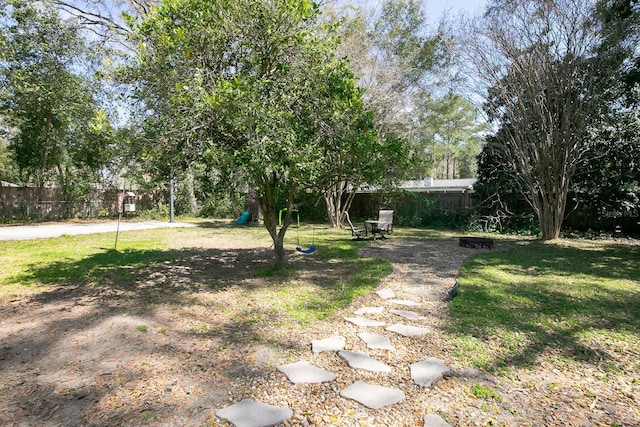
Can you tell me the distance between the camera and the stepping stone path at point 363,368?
88.1 inches

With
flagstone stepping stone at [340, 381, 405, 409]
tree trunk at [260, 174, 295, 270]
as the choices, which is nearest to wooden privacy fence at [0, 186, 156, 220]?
tree trunk at [260, 174, 295, 270]

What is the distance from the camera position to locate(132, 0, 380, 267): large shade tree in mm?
4176

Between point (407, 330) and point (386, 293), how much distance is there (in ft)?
4.50

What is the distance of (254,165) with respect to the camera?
4.17 metres

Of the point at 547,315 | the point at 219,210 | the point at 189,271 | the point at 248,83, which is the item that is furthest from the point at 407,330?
the point at 219,210

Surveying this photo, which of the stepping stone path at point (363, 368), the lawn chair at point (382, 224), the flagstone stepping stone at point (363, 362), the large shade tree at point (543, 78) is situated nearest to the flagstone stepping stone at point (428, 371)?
the stepping stone path at point (363, 368)

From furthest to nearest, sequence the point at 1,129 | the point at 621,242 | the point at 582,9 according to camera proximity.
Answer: the point at 1,129 → the point at 621,242 → the point at 582,9

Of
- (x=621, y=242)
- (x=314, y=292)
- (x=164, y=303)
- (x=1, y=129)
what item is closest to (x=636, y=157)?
(x=621, y=242)

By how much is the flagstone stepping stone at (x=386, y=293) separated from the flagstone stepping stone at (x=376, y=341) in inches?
53.7

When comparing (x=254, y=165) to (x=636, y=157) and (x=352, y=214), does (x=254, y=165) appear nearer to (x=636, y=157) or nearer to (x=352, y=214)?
(x=636, y=157)

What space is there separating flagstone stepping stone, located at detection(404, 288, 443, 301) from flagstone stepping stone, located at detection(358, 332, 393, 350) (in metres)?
1.56

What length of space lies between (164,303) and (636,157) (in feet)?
46.9

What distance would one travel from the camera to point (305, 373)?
2.82 meters

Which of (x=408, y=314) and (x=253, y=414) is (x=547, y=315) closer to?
(x=408, y=314)
